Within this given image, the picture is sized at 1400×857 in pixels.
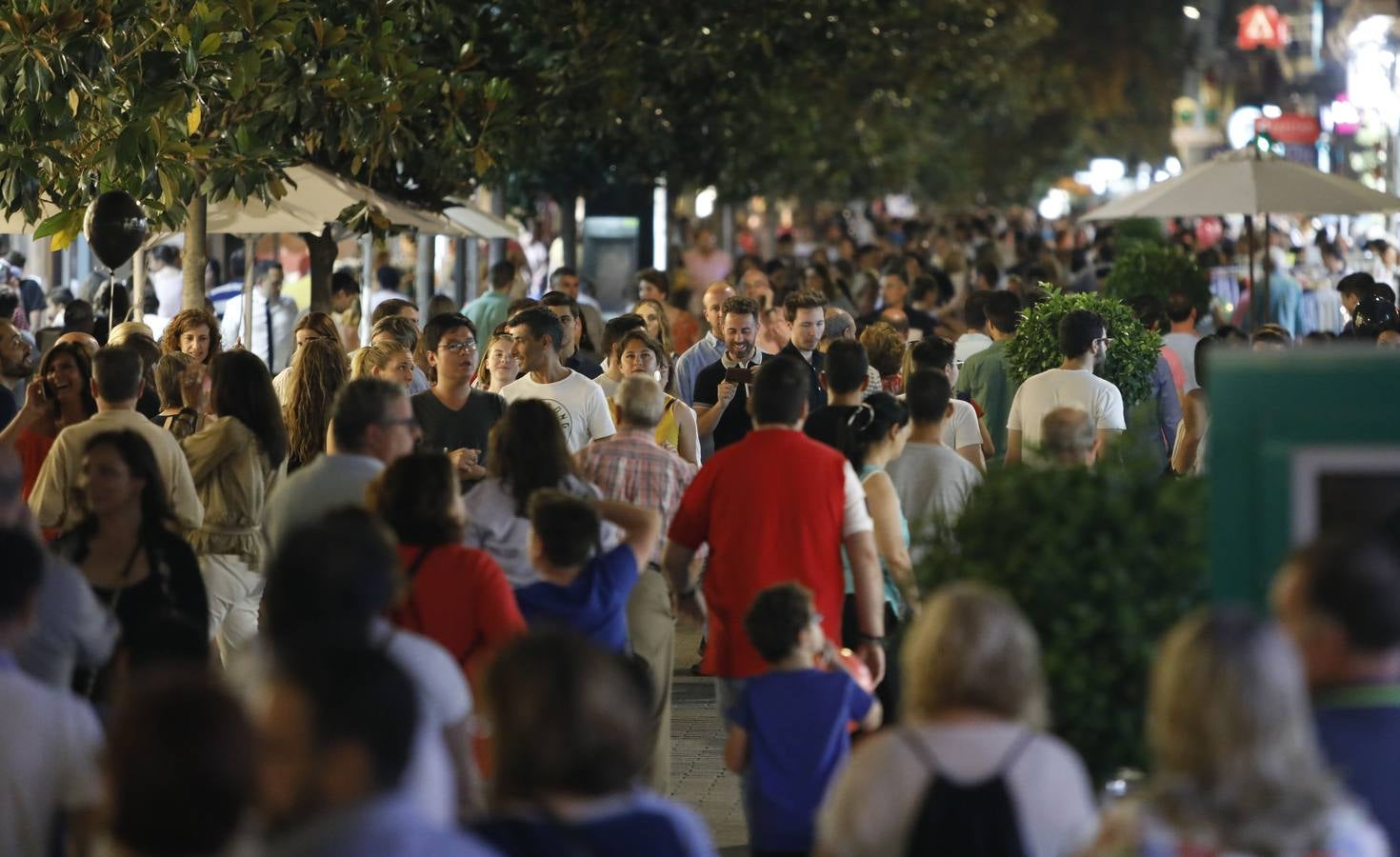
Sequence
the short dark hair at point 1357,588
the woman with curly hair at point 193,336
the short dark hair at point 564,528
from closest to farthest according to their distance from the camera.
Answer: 1. the short dark hair at point 1357,588
2. the short dark hair at point 564,528
3. the woman with curly hair at point 193,336

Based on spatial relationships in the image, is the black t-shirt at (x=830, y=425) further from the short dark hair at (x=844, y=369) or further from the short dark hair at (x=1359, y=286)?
the short dark hair at (x=1359, y=286)

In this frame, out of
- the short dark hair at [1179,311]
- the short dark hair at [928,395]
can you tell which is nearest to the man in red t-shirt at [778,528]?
the short dark hair at [928,395]

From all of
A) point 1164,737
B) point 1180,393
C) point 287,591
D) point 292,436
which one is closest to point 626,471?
point 292,436

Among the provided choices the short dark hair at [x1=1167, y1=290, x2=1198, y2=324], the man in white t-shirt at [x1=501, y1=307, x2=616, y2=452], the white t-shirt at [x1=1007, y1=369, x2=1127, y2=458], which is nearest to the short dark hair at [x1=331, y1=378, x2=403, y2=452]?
the man in white t-shirt at [x1=501, y1=307, x2=616, y2=452]

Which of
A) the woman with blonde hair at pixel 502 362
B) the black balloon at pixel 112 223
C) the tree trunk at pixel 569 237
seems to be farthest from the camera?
the tree trunk at pixel 569 237

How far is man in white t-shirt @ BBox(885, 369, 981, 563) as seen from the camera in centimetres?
815

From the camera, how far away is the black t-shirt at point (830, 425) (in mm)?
8375

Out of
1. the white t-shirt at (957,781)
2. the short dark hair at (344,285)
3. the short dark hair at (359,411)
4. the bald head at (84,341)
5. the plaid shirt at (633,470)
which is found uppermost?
the short dark hair at (344,285)

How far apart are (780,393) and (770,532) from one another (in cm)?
45

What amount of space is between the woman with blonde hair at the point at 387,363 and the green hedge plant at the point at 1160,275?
1138 cm

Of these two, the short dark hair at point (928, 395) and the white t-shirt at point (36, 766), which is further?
the short dark hair at point (928, 395)

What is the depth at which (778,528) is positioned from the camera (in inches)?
287

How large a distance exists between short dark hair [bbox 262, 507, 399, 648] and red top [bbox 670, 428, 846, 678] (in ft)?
8.08

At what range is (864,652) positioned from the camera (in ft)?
24.1
